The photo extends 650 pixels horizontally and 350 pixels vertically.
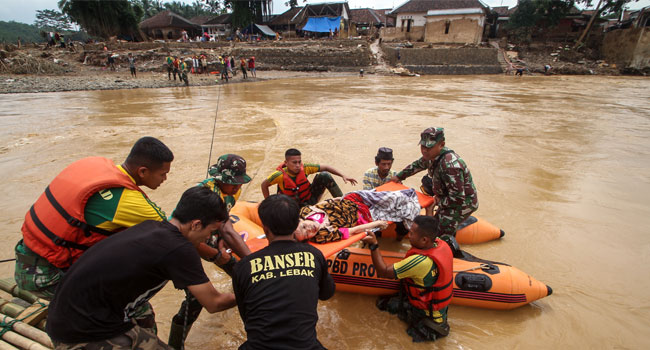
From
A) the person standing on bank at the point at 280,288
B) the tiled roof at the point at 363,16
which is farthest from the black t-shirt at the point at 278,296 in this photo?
the tiled roof at the point at 363,16

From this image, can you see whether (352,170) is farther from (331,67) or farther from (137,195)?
(331,67)

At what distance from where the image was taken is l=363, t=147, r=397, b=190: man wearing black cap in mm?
4389

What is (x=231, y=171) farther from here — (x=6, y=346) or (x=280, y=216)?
(x=6, y=346)

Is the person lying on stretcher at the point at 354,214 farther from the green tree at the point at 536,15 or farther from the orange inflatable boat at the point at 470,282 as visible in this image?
the green tree at the point at 536,15

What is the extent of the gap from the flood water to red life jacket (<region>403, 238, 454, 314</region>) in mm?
420

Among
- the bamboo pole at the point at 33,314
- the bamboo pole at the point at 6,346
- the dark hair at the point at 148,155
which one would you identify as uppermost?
the dark hair at the point at 148,155

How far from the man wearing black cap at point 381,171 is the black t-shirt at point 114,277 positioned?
3211mm

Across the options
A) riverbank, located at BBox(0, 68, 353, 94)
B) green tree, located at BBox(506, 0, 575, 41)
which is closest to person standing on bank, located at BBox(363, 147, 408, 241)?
riverbank, located at BBox(0, 68, 353, 94)

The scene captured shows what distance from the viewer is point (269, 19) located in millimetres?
40031

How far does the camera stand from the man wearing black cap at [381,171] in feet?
14.4

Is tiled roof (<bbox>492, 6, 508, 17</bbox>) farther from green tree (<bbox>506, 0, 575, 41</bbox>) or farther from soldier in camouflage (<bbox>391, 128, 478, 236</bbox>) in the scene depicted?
soldier in camouflage (<bbox>391, 128, 478, 236</bbox>)

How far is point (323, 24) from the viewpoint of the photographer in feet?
116

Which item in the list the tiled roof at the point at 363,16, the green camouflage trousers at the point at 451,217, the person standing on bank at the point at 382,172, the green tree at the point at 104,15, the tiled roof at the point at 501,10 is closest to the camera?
the green camouflage trousers at the point at 451,217

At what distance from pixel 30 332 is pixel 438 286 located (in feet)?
9.77
